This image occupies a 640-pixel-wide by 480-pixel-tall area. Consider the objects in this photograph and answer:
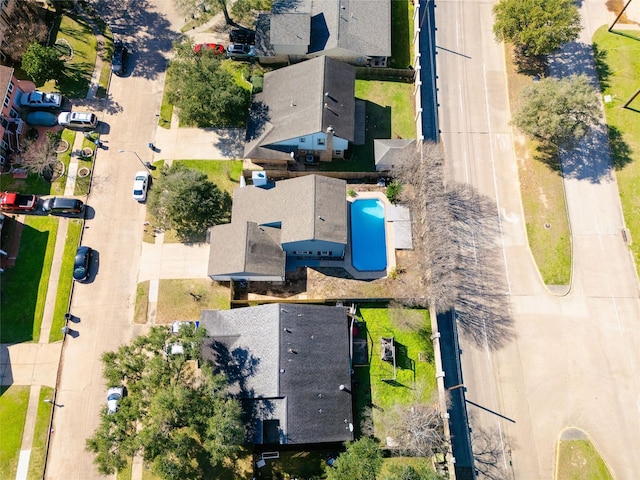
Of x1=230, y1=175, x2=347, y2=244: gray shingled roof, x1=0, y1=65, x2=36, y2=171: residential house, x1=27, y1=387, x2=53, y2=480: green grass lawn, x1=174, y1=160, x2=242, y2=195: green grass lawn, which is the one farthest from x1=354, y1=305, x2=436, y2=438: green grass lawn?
x1=0, y1=65, x2=36, y2=171: residential house

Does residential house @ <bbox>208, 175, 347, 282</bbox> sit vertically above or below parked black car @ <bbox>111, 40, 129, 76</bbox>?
below

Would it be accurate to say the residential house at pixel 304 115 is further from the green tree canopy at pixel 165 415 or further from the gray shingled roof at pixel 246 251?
the green tree canopy at pixel 165 415

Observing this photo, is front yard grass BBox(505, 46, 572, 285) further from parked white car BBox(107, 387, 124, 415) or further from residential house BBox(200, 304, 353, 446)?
parked white car BBox(107, 387, 124, 415)

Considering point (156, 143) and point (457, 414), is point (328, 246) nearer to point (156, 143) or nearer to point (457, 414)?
point (457, 414)

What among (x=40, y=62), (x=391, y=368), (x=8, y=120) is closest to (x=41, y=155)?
(x=8, y=120)

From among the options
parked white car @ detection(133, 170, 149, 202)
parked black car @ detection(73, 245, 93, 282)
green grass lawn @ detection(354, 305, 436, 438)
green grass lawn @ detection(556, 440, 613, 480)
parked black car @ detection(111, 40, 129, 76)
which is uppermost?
parked black car @ detection(111, 40, 129, 76)

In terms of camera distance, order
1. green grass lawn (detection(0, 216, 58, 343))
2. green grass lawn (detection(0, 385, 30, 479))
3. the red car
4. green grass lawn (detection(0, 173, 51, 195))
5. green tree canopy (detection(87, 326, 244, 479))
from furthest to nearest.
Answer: the red car → green grass lawn (detection(0, 173, 51, 195)) → green grass lawn (detection(0, 216, 58, 343)) → green grass lawn (detection(0, 385, 30, 479)) → green tree canopy (detection(87, 326, 244, 479))

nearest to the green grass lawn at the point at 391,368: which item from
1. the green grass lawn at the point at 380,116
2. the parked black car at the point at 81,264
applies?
the green grass lawn at the point at 380,116

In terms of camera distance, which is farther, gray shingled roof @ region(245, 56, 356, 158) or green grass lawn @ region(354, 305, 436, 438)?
gray shingled roof @ region(245, 56, 356, 158)
